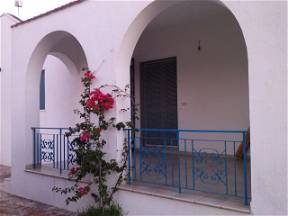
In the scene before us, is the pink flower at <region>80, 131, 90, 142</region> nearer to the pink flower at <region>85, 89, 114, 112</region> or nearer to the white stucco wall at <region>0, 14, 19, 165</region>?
the pink flower at <region>85, 89, 114, 112</region>

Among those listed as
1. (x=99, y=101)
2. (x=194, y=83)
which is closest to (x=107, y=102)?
(x=99, y=101)

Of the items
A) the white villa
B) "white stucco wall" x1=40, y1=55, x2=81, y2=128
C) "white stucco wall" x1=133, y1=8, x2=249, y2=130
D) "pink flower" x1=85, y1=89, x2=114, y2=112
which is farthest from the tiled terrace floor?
"white stucco wall" x1=133, y1=8, x2=249, y2=130

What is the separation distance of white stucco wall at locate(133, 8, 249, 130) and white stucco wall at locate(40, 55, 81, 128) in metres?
2.58

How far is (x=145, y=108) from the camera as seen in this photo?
8.61 m

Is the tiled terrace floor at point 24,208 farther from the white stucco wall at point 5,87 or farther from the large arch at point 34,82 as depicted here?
the white stucco wall at point 5,87

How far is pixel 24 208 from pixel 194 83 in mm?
4471

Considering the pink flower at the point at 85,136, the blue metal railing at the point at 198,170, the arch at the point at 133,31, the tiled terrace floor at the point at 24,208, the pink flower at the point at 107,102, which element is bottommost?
the tiled terrace floor at the point at 24,208

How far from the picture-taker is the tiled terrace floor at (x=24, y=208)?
18.6 ft

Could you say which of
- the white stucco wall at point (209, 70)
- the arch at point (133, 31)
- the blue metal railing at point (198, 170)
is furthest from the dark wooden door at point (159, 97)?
the arch at point (133, 31)

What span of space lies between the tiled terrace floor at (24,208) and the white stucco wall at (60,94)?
9.78 ft

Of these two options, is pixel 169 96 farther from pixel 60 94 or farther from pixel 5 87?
pixel 5 87

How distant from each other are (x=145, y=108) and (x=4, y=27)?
240 inches

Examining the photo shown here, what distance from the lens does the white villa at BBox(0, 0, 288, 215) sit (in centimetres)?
344

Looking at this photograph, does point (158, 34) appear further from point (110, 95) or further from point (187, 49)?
point (110, 95)
